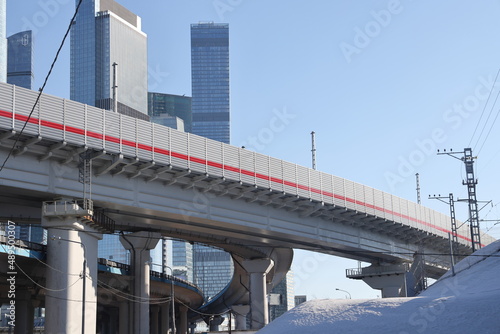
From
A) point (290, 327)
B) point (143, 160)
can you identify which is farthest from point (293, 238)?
point (290, 327)

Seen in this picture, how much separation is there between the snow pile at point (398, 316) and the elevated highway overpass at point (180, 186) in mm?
19967

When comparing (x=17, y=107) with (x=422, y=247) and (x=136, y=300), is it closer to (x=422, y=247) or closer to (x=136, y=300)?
(x=136, y=300)

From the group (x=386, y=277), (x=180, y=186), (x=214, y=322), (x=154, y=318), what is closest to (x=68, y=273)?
(x=180, y=186)

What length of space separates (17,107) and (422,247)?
162ft

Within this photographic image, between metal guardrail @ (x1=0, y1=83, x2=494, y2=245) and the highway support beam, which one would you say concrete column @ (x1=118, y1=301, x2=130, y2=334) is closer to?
metal guardrail @ (x1=0, y1=83, x2=494, y2=245)

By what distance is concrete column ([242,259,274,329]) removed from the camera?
74.0 m

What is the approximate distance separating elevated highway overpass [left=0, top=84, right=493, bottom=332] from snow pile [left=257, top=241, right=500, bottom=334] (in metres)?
20.0

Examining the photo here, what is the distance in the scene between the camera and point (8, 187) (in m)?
38.8

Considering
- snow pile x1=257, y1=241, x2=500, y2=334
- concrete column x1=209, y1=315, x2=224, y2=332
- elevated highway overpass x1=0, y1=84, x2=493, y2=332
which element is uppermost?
elevated highway overpass x1=0, y1=84, x2=493, y2=332

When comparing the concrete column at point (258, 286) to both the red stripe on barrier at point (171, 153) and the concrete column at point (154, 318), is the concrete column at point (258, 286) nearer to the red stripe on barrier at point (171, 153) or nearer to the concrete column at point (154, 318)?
the red stripe on barrier at point (171, 153)

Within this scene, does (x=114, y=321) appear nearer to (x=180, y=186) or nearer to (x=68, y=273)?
(x=180, y=186)

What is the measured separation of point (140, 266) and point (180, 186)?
1653cm

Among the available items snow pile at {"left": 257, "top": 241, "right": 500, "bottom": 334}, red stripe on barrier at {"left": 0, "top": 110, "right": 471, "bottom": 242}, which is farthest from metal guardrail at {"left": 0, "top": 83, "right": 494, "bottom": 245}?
snow pile at {"left": 257, "top": 241, "right": 500, "bottom": 334}

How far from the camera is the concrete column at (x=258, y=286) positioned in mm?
74000
